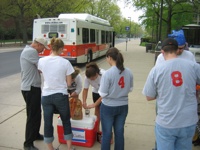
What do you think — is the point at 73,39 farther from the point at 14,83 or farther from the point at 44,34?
the point at 14,83

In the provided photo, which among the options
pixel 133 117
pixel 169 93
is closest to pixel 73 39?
pixel 133 117

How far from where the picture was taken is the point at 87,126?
3.87 m

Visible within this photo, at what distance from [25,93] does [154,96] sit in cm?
209

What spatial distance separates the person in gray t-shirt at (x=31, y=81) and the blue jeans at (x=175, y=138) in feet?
6.72

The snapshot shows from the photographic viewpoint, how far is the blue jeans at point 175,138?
243cm

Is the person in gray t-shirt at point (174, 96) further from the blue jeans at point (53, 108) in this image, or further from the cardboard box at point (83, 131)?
the cardboard box at point (83, 131)

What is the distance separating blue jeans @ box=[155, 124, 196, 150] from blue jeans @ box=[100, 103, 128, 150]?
0.79 metres

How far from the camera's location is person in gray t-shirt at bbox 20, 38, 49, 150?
3674 mm

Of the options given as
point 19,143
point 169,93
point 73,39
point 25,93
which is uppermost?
point 73,39

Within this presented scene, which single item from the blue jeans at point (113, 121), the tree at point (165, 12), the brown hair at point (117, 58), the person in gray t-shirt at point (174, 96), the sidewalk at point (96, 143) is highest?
the tree at point (165, 12)

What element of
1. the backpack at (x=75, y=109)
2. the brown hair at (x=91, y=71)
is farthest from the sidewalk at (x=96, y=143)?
the brown hair at (x=91, y=71)

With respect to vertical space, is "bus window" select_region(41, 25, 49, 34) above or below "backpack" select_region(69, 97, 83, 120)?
above

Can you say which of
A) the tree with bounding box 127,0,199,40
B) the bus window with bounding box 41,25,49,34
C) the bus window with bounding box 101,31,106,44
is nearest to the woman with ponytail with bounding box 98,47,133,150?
the bus window with bounding box 41,25,49,34

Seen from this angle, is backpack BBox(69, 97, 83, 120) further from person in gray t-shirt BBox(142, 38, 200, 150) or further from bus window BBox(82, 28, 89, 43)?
bus window BBox(82, 28, 89, 43)
